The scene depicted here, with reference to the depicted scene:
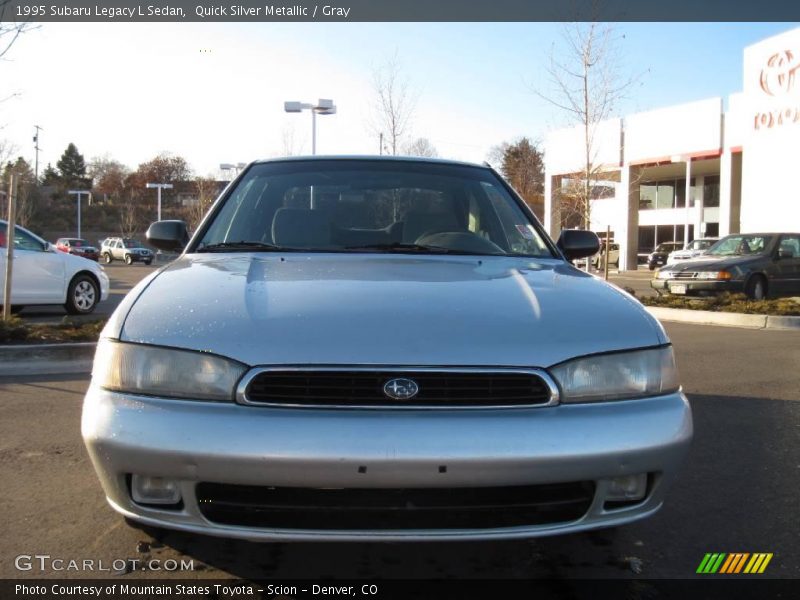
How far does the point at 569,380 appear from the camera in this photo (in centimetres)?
218

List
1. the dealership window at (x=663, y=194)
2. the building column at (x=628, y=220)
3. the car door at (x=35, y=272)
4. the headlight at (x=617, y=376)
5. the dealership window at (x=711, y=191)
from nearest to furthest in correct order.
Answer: the headlight at (x=617, y=376)
the car door at (x=35, y=272)
the building column at (x=628, y=220)
the dealership window at (x=711, y=191)
the dealership window at (x=663, y=194)

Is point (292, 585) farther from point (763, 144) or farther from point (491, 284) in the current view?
point (763, 144)

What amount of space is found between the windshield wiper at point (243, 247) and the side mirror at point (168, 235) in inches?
16.1

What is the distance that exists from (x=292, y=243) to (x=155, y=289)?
0.87 m

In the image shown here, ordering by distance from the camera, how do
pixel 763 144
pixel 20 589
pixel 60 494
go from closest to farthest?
pixel 20 589 → pixel 60 494 → pixel 763 144

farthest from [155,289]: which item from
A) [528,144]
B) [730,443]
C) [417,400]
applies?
[528,144]

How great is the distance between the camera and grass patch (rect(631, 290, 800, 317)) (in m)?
10.4

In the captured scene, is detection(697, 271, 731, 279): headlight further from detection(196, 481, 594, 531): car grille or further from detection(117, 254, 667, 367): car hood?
detection(196, 481, 594, 531): car grille

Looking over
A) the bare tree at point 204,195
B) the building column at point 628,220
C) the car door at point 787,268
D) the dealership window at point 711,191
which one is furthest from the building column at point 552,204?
the car door at point 787,268

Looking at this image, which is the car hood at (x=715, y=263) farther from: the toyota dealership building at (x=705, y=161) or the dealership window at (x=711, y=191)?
the dealership window at (x=711, y=191)

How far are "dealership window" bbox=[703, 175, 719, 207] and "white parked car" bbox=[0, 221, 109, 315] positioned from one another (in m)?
34.5

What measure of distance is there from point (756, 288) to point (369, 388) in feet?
41.5

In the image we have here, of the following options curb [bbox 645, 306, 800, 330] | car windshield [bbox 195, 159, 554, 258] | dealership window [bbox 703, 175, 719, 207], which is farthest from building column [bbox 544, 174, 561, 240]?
car windshield [bbox 195, 159, 554, 258]

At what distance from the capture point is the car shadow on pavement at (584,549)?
2521mm
